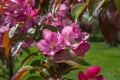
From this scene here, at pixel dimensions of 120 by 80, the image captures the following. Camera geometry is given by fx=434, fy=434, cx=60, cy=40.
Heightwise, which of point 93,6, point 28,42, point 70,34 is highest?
point 93,6

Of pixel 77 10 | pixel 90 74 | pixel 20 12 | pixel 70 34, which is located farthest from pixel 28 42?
pixel 90 74

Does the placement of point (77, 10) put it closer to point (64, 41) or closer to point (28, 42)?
point (64, 41)

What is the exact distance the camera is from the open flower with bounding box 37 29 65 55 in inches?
39.1

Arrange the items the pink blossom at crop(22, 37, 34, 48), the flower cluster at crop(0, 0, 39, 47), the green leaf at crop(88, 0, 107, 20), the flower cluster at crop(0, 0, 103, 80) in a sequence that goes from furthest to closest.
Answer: the pink blossom at crop(22, 37, 34, 48)
the flower cluster at crop(0, 0, 39, 47)
the flower cluster at crop(0, 0, 103, 80)
the green leaf at crop(88, 0, 107, 20)

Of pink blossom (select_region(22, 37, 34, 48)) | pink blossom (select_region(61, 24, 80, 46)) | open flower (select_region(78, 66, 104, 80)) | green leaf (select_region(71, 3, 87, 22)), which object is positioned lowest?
pink blossom (select_region(22, 37, 34, 48))

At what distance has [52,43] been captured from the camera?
1011 mm

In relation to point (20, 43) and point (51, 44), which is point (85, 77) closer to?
point (51, 44)

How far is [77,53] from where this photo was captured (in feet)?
3.06

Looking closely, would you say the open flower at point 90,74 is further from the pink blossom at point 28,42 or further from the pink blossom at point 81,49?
the pink blossom at point 28,42

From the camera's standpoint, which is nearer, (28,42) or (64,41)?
(64,41)

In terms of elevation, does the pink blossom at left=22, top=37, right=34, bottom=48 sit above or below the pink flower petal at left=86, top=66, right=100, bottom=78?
below

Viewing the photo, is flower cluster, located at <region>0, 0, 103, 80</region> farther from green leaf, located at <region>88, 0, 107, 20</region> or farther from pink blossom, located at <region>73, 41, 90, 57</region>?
green leaf, located at <region>88, 0, 107, 20</region>

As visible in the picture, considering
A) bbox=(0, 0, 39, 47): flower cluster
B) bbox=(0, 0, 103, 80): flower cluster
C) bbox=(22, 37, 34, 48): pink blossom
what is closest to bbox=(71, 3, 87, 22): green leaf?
bbox=(0, 0, 103, 80): flower cluster

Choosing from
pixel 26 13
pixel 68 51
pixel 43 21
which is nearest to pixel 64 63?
pixel 68 51
